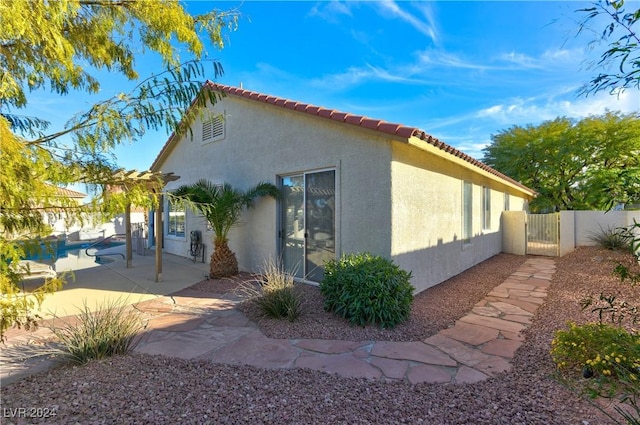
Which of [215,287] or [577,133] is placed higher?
[577,133]

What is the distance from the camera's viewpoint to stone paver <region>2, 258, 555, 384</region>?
3521 mm

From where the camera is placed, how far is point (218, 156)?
10320 millimetres

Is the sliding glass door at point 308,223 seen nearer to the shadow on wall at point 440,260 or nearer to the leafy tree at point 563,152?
the shadow on wall at point 440,260

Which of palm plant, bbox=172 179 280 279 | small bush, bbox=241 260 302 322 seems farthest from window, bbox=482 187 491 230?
small bush, bbox=241 260 302 322

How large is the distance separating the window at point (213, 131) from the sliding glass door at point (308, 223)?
3827mm

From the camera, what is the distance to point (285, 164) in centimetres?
767

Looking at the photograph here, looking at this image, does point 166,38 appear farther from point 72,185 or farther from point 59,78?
point 72,185

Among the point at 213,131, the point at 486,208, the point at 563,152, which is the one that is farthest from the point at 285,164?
the point at 563,152

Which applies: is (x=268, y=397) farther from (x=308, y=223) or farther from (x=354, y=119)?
(x=354, y=119)

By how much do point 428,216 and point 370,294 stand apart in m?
3.04

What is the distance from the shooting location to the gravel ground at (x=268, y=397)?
2588 millimetres

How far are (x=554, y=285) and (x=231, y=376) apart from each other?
27.4 feet

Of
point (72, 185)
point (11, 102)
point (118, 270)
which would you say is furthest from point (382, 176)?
point (118, 270)

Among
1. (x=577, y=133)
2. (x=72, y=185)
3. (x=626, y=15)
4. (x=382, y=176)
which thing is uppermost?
(x=577, y=133)
